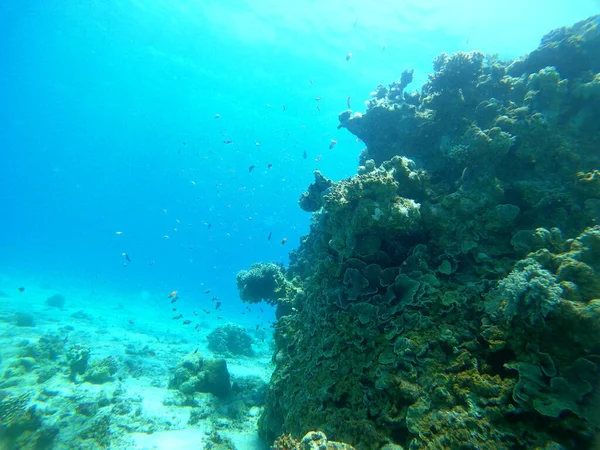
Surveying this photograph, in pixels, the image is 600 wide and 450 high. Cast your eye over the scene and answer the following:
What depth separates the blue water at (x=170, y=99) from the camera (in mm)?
27172

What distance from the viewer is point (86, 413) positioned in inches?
357

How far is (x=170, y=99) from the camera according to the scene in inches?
2576

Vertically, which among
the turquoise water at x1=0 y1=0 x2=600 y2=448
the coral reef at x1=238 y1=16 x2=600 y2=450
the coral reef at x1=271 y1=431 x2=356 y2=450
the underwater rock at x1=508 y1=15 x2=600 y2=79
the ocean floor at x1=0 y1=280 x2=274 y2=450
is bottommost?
the ocean floor at x1=0 y1=280 x2=274 y2=450

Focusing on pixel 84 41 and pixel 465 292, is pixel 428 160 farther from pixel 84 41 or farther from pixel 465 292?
pixel 84 41

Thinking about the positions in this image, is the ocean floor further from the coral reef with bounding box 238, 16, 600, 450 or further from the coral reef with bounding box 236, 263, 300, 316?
the coral reef with bounding box 236, 263, 300, 316

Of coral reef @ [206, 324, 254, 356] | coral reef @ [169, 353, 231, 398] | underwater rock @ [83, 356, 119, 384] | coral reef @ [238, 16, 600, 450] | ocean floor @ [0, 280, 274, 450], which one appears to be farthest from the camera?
coral reef @ [206, 324, 254, 356]

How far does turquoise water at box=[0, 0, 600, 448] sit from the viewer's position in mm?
25547

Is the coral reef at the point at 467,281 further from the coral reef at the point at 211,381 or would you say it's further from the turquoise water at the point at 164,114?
the turquoise water at the point at 164,114

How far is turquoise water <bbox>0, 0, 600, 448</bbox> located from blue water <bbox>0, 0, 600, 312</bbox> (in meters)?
0.25

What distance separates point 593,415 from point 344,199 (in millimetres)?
5116

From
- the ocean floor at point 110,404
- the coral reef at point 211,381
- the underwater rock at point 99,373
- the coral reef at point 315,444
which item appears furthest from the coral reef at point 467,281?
the underwater rock at point 99,373

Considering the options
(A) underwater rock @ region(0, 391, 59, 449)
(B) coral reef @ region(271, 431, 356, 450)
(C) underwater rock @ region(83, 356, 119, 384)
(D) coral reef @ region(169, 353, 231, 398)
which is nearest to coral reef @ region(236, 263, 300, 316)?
(D) coral reef @ region(169, 353, 231, 398)

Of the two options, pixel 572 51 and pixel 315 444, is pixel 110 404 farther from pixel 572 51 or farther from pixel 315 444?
pixel 572 51

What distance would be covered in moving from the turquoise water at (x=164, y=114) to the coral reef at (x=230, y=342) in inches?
65.2
